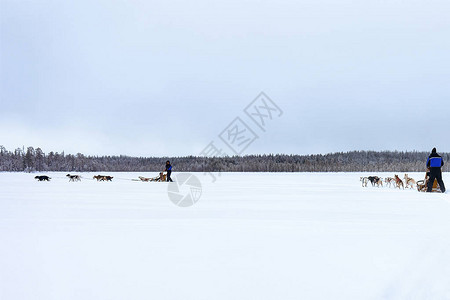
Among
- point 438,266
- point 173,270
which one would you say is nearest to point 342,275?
point 438,266

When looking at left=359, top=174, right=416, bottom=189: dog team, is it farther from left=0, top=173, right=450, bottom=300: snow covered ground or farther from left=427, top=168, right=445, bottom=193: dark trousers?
left=0, top=173, right=450, bottom=300: snow covered ground

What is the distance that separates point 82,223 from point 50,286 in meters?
3.76

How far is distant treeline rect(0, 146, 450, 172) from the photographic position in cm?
8812

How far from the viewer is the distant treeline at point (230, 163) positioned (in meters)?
88.1

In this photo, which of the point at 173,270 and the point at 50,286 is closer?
the point at 50,286

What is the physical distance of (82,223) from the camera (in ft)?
24.9

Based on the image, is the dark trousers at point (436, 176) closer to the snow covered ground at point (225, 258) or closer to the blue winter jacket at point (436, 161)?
the blue winter jacket at point (436, 161)

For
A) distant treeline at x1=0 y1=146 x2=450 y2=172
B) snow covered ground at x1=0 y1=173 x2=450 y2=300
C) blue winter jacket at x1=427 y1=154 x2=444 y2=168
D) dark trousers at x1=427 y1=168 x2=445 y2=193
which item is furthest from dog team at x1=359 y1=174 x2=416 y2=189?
distant treeline at x1=0 y1=146 x2=450 y2=172

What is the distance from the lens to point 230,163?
324 ft

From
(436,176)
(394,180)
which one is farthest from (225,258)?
(394,180)

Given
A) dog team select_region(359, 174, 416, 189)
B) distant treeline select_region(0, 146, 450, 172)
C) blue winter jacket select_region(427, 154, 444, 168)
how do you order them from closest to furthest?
blue winter jacket select_region(427, 154, 444, 168) < dog team select_region(359, 174, 416, 189) < distant treeline select_region(0, 146, 450, 172)

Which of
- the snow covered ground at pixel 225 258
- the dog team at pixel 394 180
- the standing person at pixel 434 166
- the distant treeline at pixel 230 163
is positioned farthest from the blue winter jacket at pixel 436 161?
the distant treeline at pixel 230 163

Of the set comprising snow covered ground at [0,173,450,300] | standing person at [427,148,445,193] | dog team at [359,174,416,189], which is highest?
standing person at [427,148,445,193]

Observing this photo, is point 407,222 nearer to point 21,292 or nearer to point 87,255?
point 87,255
